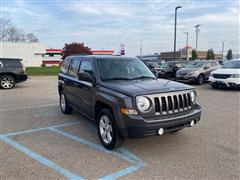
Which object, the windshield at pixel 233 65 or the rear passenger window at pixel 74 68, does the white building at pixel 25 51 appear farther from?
the rear passenger window at pixel 74 68

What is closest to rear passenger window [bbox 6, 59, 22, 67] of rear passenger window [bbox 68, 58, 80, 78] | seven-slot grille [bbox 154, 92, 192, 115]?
rear passenger window [bbox 68, 58, 80, 78]

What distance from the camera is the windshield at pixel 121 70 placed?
516 cm

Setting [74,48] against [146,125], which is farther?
[74,48]

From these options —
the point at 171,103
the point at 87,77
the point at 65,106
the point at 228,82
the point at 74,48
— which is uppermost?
the point at 74,48

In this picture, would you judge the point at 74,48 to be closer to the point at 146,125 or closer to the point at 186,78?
the point at 186,78

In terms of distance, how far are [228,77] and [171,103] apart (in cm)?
955

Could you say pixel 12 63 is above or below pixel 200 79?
above

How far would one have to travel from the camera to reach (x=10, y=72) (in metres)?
14.0

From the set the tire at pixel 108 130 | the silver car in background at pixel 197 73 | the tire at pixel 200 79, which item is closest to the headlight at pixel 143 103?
the tire at pixel 108 130

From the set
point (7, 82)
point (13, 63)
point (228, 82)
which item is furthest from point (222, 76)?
point (7, 82)

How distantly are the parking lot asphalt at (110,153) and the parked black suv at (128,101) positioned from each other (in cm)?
47

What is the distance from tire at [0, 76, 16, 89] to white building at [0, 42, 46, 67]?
46.5 m

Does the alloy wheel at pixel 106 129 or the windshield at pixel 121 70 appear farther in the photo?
the windshield at pixel 121 70

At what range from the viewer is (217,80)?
1298 cm
